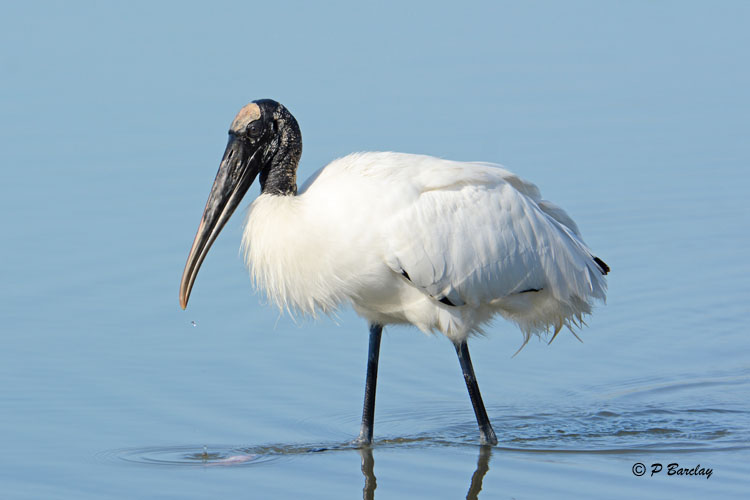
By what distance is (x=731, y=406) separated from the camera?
8.27 m

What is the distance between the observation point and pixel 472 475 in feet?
23.6

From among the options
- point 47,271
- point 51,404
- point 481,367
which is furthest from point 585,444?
point 47,271

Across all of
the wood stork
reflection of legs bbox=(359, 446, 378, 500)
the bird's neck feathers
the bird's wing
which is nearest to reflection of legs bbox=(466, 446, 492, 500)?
the wood stork

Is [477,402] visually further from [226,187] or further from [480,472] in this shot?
[226,187]

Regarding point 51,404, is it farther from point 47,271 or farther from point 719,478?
point 719,478

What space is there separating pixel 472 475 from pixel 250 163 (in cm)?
207

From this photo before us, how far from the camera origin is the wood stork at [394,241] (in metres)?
7.28

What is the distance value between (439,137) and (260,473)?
6.41m

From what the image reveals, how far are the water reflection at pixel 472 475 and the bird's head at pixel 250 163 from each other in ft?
4.29

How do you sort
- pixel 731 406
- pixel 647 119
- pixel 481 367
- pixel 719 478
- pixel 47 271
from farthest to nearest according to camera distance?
pixel 647 119, pixel 47 271, pixel 481 367, pixel 731 406, pixel 719 478

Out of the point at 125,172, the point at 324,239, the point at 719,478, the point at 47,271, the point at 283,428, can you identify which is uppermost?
the point at 125,172

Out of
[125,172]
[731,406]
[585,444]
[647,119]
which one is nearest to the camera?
[585,444]

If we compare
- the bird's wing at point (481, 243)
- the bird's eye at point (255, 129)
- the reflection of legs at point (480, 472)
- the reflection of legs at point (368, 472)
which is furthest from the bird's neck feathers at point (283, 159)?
the reflection of legs at point (480, 472)

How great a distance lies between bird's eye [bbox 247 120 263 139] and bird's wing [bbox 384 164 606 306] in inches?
36.2
